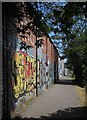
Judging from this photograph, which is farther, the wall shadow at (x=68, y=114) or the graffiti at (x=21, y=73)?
the graffiti at (x=21, y=73)

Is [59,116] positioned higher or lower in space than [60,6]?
lower

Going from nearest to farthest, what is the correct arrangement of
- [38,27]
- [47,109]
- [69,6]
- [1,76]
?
[69,6] → [38,27] → [1,76] → [47,109]

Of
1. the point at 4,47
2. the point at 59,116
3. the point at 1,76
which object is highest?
the point at 4,47

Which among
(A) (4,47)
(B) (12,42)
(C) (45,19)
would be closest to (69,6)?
(C) (45,19)

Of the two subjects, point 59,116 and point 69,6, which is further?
point 59,116

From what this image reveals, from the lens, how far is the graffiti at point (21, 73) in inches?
643

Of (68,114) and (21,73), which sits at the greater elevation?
(21,73)

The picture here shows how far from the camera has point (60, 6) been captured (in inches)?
471

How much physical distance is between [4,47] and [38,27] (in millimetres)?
1845

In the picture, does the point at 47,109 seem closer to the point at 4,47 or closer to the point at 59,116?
the point at 59,116

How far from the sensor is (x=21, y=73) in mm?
18359

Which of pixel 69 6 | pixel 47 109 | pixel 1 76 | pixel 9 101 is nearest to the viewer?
pixel 69 6

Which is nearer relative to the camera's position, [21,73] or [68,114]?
[68,114]

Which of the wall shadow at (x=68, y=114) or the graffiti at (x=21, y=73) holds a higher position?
the graffiti at (x=21, y=73)
